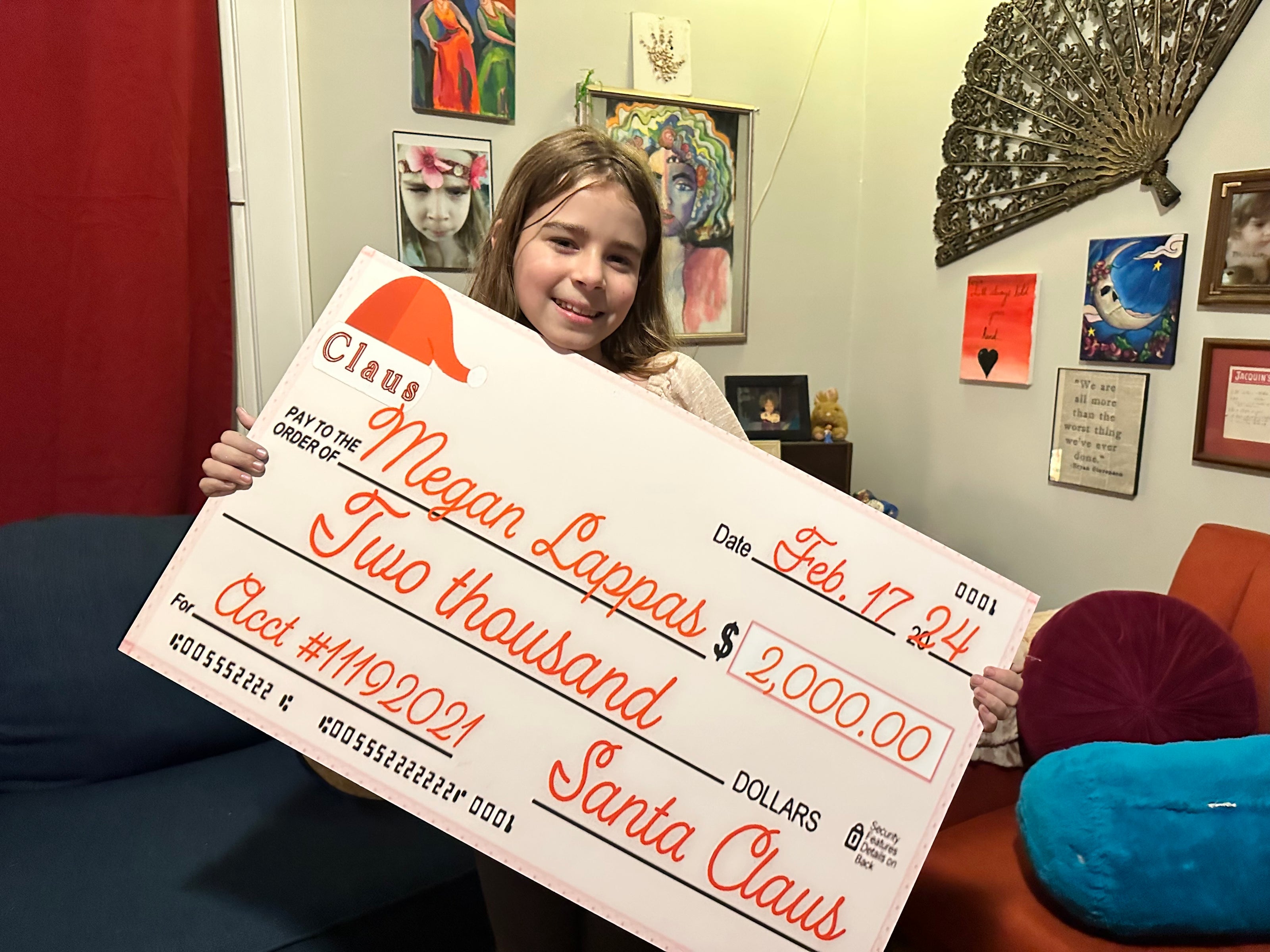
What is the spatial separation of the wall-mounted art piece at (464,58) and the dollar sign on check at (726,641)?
139 cm

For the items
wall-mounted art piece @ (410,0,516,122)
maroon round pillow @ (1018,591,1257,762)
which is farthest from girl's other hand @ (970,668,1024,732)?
wall-mounted art piece @ (410,0,516,122)

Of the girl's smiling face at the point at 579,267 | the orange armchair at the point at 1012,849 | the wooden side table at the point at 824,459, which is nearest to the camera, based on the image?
the girl's smiling face at the point at 579,267

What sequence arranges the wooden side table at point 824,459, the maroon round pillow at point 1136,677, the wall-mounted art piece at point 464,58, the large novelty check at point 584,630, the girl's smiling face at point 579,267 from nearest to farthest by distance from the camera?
the large novelty check at point 584,630 → the girl's smiling face at point 579,267 → the maroon round pillow at point 1136,677 → the wall-mounted art piece at point 464,58 → the wooden side table at point 824,459

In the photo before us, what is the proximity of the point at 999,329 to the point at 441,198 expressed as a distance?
1.30 metres

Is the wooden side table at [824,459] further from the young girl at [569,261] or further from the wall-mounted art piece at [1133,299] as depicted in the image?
the young girl at [569,261]

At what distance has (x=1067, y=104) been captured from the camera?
171cm

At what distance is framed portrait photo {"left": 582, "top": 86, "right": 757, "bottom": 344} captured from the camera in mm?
1908

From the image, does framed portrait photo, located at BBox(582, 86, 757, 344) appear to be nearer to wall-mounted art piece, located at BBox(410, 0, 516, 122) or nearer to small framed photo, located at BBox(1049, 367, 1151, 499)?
wall-mounted art piece, located at BBox(410, 0, 516, 122)

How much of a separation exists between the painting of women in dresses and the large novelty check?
1.25 m

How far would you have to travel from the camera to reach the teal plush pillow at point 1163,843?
99 centimetres

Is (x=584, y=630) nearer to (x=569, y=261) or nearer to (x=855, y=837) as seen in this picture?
(x=855, y=837)

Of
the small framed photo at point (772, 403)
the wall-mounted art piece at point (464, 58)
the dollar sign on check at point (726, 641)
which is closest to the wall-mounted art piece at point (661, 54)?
the wall-mounted art piece at point (464, 58)

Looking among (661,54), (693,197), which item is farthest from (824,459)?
(661,54)

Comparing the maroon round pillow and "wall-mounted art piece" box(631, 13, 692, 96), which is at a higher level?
"wall-mounted art piece" box(631, 13, 692, 96)
